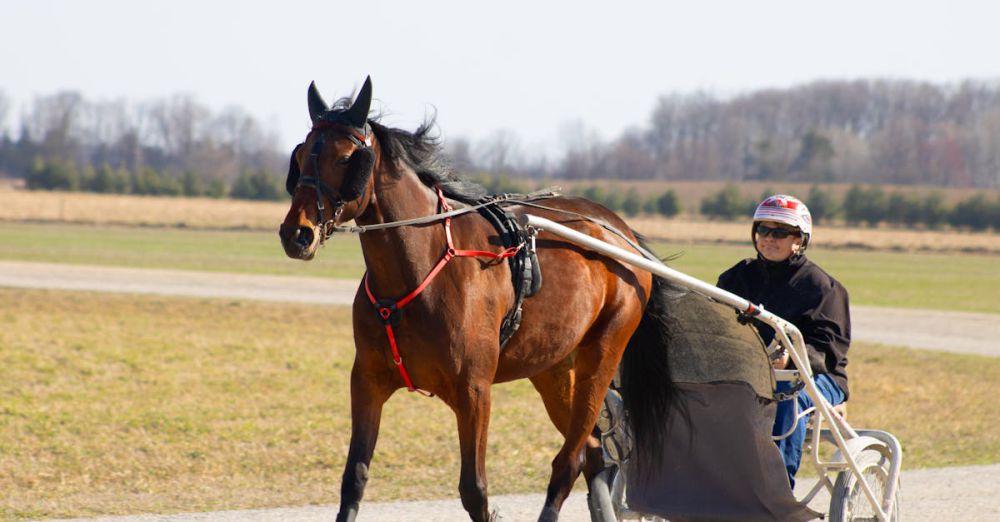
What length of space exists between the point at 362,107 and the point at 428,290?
0.76m

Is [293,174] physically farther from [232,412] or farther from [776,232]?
[232,412]

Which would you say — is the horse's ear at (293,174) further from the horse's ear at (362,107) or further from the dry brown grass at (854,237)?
the dry brown grass at (854,237)

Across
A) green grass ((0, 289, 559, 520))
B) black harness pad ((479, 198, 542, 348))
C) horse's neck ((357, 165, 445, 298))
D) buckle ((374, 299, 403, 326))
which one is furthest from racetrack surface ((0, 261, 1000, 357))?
buckle ((374, 299, 403, 326))

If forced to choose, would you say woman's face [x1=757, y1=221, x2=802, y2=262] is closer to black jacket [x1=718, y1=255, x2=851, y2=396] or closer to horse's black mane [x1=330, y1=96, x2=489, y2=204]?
black jacket [x1=718, y1=255, x2=851, y2=396]

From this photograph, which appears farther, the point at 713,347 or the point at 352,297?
the point at 352,297

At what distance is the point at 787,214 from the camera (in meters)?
5.51

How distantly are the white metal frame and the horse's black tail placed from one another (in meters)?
0.45

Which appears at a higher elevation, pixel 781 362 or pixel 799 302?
pixel 799 302

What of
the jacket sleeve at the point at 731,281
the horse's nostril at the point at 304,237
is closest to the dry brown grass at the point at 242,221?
the jacket sleeve at the point at 731,281

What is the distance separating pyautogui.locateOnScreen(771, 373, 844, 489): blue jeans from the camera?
18.3ft

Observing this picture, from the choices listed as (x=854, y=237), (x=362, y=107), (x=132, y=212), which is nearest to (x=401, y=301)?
(x=362, y=107)

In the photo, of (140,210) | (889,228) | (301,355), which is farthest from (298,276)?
(889,228)

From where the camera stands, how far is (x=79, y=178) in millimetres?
78562

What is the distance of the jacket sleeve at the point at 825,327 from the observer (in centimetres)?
558
